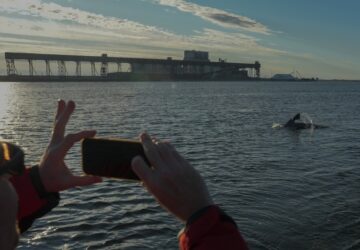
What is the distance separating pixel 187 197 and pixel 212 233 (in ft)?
0.55

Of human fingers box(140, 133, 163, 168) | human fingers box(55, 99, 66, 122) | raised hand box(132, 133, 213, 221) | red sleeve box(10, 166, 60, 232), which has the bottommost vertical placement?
red sleeve box(10, 166, 60, 232)

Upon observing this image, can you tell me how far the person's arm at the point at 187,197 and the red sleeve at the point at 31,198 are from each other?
1.12 meters

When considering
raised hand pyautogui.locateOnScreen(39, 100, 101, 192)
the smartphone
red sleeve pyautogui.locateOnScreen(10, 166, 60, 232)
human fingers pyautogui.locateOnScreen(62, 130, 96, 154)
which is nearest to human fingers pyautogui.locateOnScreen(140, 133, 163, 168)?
the smartphone

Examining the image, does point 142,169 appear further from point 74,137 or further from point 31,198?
point 31,198

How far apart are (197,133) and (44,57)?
178 meters

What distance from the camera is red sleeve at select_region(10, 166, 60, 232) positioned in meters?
2.68

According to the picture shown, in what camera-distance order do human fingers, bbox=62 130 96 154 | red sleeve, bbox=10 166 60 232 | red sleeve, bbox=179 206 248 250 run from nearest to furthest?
1. red sleeve, bbox=179 206 248 250
2. human fingers, bbox=62 130 96 154
3. red sleeve, bbox=10 166 60 232

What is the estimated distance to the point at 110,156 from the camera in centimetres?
219

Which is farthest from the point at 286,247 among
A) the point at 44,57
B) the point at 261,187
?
the point at 44,57

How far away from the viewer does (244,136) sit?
31.8m

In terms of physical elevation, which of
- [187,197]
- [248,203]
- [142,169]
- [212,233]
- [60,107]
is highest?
[60,107]

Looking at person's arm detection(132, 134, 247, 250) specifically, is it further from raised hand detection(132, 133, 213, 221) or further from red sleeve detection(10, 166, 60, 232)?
red sleeve detection(10, 166, 60, 232)

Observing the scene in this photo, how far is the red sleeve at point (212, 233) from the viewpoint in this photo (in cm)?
172

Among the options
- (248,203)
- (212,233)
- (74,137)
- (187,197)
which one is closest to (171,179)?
(187,197)
